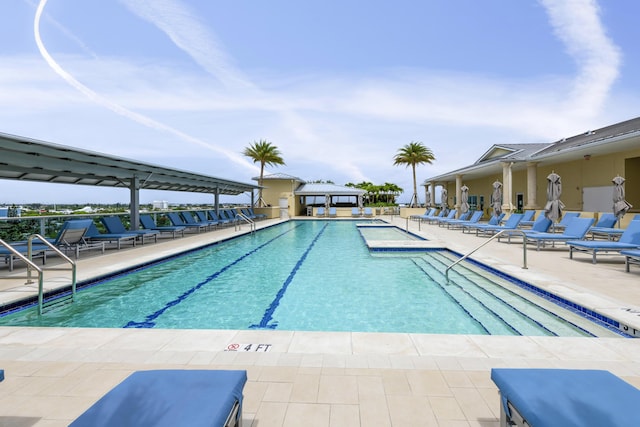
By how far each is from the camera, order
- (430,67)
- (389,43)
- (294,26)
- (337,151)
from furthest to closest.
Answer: (337,151)
(430,67)
(389,43)
(294,26)

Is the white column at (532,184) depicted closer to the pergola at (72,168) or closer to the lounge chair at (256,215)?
the pergola at (72,168)

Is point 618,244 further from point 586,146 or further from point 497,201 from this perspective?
point 497,201

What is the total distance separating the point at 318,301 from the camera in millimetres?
5766

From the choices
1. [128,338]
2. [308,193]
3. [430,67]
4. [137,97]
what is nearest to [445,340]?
[128,338]

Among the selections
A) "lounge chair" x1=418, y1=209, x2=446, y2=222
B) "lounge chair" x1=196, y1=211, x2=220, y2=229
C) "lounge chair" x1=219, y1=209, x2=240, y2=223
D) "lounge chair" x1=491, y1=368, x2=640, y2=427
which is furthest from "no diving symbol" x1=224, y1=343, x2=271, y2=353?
"lounge chair" x1=418, y1=209, x2=446, y2=222

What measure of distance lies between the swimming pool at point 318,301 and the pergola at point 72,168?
298 centimetres

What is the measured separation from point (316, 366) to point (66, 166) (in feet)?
29.6

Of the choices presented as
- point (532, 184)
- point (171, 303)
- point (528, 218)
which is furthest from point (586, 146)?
point (171, 303)

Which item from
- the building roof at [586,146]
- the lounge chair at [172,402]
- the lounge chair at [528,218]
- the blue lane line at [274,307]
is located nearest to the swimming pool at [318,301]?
the blue lane line at [274,307]

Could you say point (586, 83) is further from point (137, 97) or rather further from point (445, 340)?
point (137, 97)

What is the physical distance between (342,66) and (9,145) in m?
14.8

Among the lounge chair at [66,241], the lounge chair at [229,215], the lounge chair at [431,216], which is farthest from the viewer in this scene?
the lounge chair at [431,216]

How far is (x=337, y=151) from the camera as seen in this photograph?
3878 centimetres

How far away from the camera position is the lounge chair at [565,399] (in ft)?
5.19
